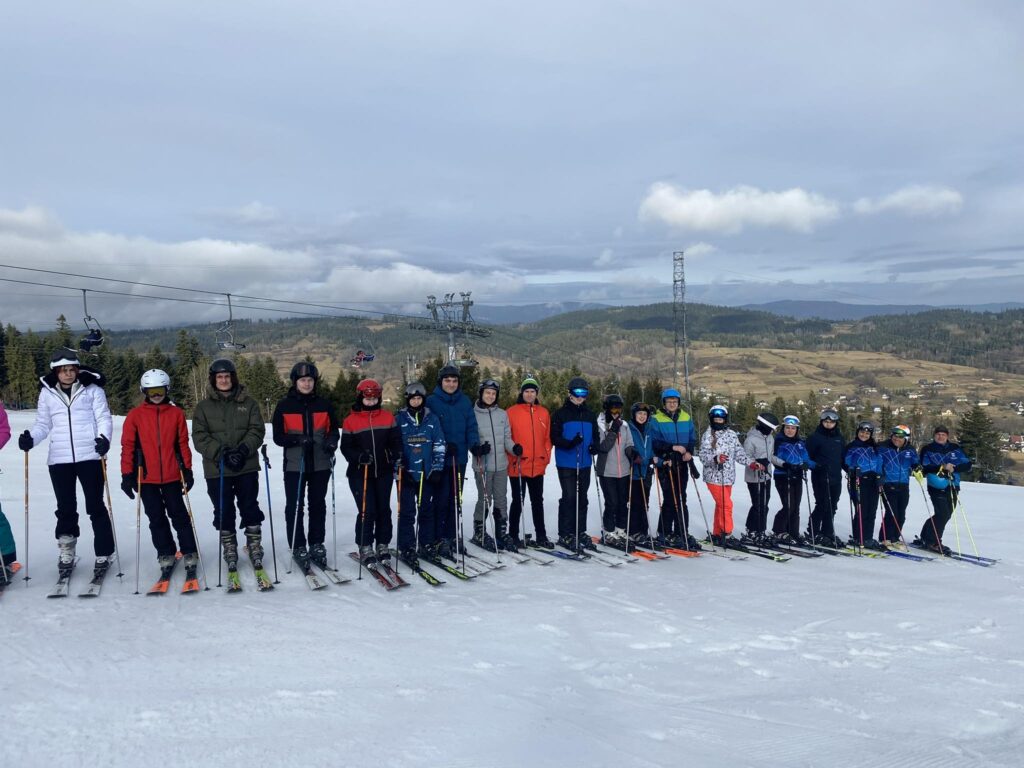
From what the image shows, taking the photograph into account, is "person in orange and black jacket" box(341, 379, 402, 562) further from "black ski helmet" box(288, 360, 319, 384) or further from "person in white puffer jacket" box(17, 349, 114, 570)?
"person in white puffer jacket" box(17, 349, 114, 570)

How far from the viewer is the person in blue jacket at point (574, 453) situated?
833 cm

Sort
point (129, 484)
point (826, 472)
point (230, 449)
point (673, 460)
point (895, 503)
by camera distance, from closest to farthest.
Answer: point (129, 484)
point (230, 449)
point (673, 460)
point (826, 472)
point (895, 503)

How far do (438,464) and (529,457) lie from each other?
1.46m

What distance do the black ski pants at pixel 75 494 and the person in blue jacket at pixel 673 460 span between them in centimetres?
644

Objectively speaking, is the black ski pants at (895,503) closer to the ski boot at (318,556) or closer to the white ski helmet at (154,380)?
the ski boot at (318,556)

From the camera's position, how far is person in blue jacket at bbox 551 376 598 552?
8.33m

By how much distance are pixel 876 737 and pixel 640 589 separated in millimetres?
3009

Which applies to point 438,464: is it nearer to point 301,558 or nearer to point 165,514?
point 301,558

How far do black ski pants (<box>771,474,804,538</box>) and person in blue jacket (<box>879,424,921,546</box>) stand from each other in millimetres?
1484

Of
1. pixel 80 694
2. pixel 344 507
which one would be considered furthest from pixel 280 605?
pixel 344 507

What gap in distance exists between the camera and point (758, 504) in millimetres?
9445

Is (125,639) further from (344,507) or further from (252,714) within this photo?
(344,507)

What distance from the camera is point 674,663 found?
5.01m

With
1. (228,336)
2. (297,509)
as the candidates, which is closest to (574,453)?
(297,509)
